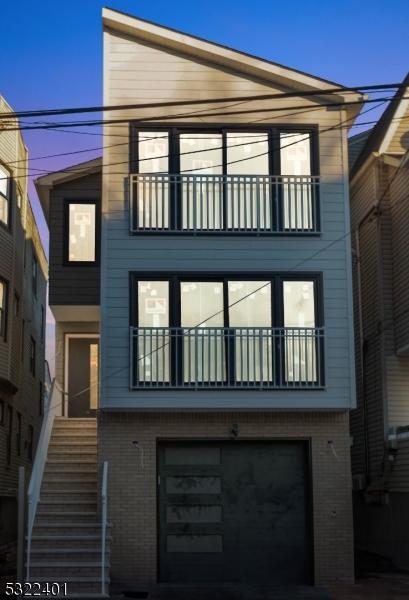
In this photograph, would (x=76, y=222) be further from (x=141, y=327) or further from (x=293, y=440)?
(x=293, y=440)

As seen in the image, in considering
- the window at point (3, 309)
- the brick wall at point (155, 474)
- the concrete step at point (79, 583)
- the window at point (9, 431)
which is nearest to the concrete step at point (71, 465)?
the brick wall at point (155, 474)

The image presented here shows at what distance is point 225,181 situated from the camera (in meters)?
16.3

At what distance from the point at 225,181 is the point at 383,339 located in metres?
5.67

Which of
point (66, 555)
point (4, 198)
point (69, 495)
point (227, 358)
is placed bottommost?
point (66, 555)

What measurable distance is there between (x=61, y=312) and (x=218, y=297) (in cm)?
442

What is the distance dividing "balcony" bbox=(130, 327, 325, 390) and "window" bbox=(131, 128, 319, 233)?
1976 mm

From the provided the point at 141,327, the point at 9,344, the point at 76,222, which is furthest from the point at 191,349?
the point at 9,344

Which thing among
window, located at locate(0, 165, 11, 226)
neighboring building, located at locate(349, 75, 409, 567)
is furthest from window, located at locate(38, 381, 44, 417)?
neighboring building, located at locate(349, 75, 409, 567)

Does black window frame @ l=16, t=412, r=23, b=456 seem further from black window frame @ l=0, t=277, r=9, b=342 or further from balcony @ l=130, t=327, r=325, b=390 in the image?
balcony @ l=130, t=327, r=325, b=390

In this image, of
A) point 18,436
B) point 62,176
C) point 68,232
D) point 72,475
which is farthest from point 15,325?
point 72,475

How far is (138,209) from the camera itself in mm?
16125

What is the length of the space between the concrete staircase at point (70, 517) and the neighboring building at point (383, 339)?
6401 millimetres

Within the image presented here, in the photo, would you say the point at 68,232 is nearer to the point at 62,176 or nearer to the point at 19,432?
the point at 62,176

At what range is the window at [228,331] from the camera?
A: 615 inches
